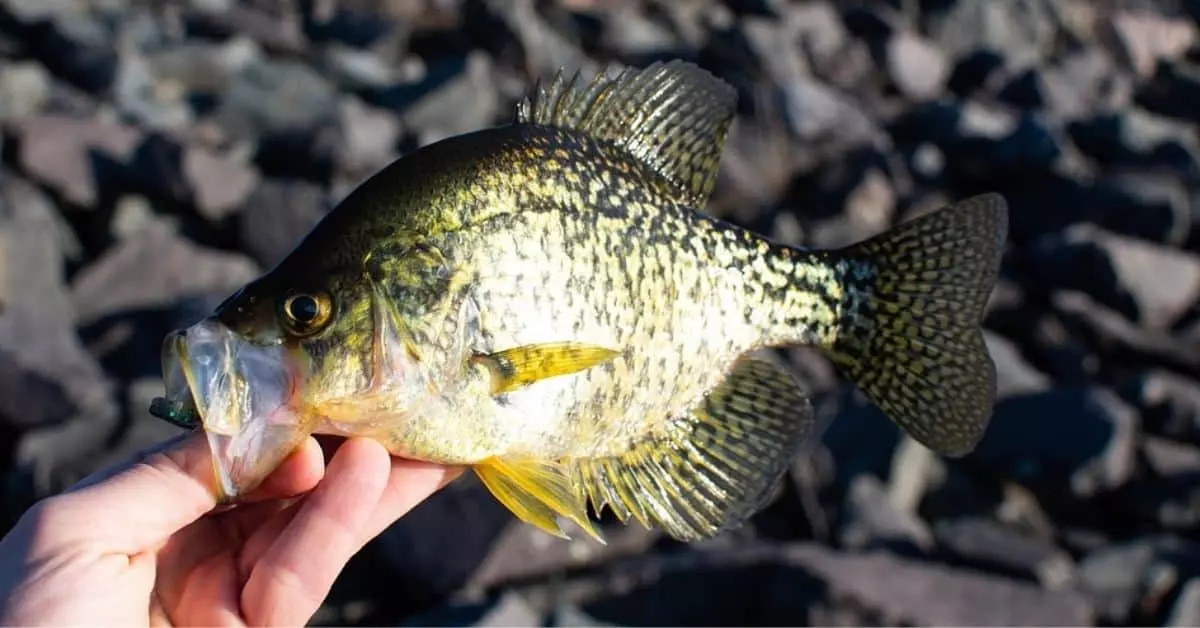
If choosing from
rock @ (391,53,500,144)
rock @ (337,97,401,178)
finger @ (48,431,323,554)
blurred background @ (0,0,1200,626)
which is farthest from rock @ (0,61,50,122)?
finger @ (48,431,323,554)

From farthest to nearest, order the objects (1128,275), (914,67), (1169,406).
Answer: (914,67)
(1128,275)
(1169,406)

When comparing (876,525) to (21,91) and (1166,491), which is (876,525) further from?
(21,91)

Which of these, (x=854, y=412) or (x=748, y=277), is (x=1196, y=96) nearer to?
(x=854, y=412)

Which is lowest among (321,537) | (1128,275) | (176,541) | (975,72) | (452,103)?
(975,72)

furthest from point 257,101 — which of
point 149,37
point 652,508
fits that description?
point 652,508

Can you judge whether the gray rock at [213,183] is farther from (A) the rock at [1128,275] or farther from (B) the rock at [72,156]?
(A) the rock at [1128,275]

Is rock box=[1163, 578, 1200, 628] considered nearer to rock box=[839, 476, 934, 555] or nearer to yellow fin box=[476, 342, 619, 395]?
rock box=[839, 476, 934, 555]

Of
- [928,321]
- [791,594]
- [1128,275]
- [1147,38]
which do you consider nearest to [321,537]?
[928,321]
